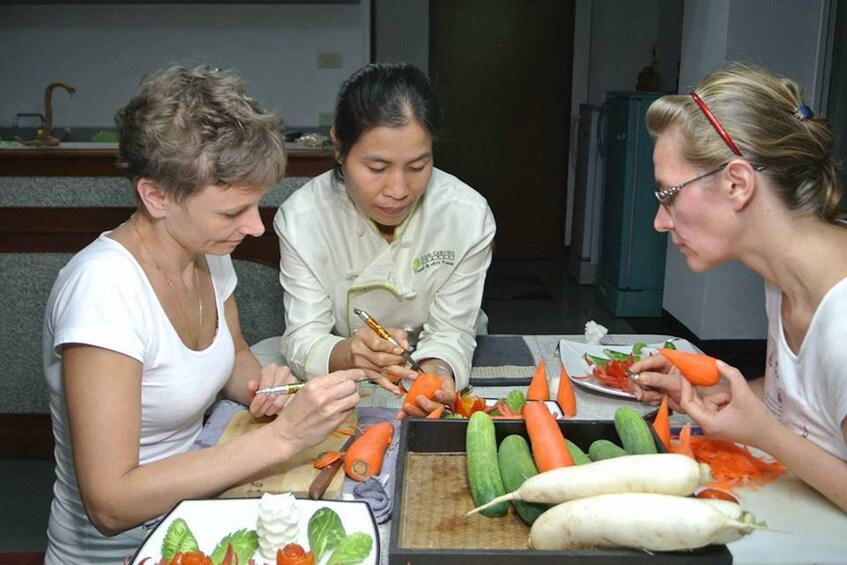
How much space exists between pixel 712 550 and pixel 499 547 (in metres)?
0.27

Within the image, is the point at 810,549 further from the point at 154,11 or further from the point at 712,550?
the point at 154,11

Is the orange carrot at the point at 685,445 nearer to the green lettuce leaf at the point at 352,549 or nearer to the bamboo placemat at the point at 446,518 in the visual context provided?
the bamboo placemat at the point at 446,518

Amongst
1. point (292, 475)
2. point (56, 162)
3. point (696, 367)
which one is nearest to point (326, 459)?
point (292, 475)

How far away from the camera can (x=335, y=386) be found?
143 cm

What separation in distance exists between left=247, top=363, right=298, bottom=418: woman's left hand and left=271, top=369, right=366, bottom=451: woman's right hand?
19 centimetres

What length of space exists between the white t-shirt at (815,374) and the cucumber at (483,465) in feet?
1.92

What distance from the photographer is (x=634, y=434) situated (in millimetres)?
1229

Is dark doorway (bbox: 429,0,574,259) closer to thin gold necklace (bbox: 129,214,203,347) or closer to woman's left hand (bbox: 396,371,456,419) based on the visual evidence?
thin gold necklace (bbox: 129,214,203,347)

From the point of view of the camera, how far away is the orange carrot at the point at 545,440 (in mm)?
1185

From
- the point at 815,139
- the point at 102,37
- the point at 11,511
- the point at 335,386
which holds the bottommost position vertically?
the point at 11,511

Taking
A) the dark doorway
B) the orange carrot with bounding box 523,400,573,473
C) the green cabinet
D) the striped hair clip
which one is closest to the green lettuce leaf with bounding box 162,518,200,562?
the orange carrot with bounding box 523,400,573,473

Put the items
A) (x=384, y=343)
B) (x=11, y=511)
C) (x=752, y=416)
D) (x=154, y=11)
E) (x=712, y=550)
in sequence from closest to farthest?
(x=712, y=550) < (x=752, y=416) < (x=384, y=343) < (x=11, y=511) < (x=154, y=11)

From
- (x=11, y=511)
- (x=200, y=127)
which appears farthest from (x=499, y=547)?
(x=11, y=511)

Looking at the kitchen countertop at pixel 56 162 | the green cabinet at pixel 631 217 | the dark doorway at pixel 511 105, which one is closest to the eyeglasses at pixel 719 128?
the kitchen countertop at pixel 56 162
